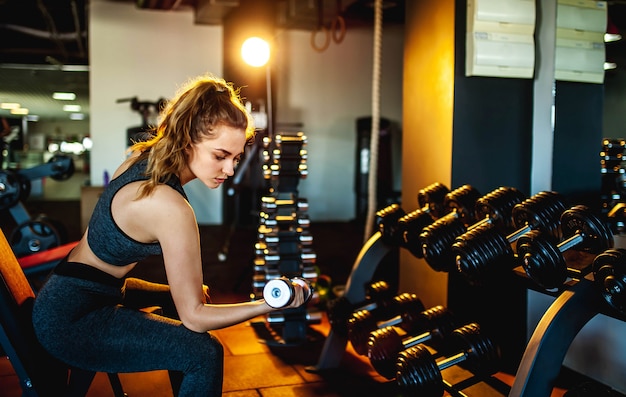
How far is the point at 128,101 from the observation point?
6180 millimetres

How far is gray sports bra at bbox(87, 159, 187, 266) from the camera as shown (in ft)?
4.39

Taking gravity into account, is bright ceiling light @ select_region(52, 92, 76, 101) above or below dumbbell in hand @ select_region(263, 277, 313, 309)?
above

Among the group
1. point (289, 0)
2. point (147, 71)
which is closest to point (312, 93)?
point (289, 0)

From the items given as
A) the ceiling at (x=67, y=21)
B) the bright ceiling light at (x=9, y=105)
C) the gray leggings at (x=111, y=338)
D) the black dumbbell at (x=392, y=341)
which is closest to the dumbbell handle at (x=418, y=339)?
the black dumbbell at (x=392, y=341)

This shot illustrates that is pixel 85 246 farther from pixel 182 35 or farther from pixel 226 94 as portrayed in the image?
pixel 182 35

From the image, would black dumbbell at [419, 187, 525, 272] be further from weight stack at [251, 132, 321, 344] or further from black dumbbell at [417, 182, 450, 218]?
weight stack at [251, 132, 321, 344]

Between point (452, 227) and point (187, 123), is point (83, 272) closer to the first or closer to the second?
point (187, 123)

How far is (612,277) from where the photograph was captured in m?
1.34

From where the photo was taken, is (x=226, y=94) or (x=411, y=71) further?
(x=411, y=71)

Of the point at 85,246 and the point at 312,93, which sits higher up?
the point at 312,93

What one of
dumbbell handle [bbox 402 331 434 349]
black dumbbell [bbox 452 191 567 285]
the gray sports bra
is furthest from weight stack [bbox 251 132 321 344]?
the gray sports bra

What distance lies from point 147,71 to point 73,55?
6.78 feet

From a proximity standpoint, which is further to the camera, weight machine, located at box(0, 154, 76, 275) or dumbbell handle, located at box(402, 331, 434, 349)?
weight machine, located at box(0, 154, 76, 275)

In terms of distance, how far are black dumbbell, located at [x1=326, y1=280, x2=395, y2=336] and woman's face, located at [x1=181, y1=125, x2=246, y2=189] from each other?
3.41 feet
